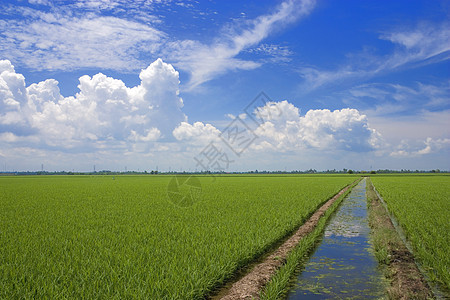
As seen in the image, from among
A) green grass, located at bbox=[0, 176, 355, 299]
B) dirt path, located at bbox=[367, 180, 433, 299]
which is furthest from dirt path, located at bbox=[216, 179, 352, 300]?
dirt path, located at bbox=[367, 180, 433, 299]

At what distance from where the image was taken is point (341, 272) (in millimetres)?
6406

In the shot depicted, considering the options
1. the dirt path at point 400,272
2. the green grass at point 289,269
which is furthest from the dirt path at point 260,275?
the dirt path at point 400,272

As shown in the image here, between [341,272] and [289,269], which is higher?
[289,269]

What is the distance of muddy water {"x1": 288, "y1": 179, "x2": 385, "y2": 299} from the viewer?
533 cm

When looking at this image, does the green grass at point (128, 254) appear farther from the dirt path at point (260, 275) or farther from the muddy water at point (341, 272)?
the muddy water at point (341, 272)

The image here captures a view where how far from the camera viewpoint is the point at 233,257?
21.6 ft

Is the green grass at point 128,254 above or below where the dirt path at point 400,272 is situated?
above

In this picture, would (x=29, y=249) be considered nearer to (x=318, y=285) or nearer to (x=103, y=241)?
(x=103, y=241)

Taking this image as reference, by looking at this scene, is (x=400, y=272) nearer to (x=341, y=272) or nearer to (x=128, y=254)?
(x=341, y=272)

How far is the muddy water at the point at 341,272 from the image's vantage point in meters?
5.33

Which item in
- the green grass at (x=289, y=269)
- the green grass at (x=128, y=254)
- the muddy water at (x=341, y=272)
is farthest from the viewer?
the muddy water at (x=341, y=272)

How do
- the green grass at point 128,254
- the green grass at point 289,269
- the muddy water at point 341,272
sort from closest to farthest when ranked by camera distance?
the green grass at point 128,254
the green grass at point 289,269
the muddy water at point 341,272

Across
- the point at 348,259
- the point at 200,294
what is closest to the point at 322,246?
the point at 348,259

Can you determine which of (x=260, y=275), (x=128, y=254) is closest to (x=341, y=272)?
(x=260, y=275)
